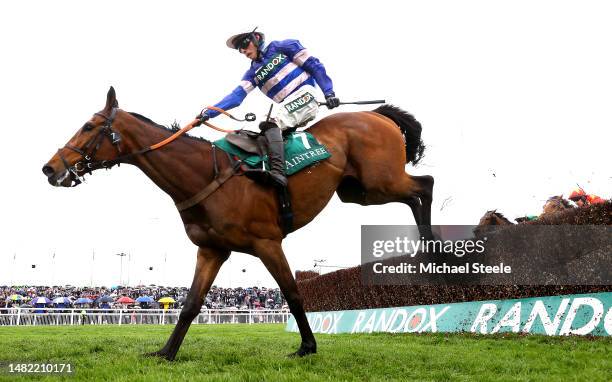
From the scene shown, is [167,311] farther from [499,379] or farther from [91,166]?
[499,379]

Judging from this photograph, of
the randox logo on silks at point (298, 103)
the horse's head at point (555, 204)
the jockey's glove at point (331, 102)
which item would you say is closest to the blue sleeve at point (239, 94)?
the randox logo on silks at point (298, 103)

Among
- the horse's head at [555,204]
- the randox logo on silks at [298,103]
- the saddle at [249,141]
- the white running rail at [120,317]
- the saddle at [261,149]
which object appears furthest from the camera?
the white running rail at [120,317]

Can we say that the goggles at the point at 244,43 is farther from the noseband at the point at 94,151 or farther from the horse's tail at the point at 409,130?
the horse's tail at the point at 409,130

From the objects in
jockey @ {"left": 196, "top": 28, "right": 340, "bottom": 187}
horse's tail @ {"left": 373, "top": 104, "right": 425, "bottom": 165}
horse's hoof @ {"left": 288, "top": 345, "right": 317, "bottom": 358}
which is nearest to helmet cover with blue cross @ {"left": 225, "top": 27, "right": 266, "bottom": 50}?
jockey @ {"left": 196, "top": 28, "right": 340, "bottom": 187}

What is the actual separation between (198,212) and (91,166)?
1.18m

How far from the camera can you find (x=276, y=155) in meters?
5.75

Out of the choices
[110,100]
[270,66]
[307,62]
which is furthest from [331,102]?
[110,100]

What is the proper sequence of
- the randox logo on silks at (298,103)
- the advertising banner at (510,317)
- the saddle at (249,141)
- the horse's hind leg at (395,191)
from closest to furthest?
1. the saddle at (249,141)
2. the randox logo on silks at (298,103)
3. the horse's hind leg at (395,191)
4. the advertising banner at (510,317)

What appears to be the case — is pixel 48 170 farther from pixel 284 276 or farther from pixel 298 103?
pixel 298 103

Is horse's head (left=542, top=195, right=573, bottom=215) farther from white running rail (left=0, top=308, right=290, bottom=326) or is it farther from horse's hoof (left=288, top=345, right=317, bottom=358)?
white running rail (left=0, top=308, right=290, bottom=326)

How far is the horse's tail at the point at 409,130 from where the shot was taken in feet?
23.4

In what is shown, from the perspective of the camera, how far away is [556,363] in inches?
204

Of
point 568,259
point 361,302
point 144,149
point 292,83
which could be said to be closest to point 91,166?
point 144,149

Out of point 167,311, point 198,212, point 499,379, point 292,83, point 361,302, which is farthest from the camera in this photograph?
point 167,311
